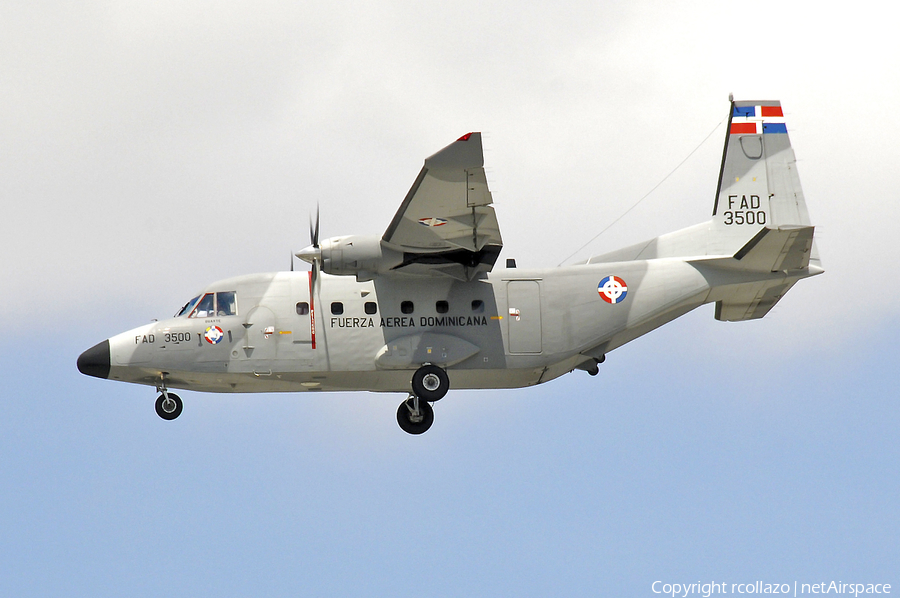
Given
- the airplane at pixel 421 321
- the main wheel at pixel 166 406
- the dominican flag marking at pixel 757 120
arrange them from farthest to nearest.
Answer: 1. the dominican flag marking at pixel 757 120
2. the main wheel at pixel 166 406
3. the airplane at pixel 421 321

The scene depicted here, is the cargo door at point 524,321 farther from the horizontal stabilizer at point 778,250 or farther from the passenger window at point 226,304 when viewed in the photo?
the passenger window at point 226,304

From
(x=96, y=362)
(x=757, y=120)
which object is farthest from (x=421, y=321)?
(x=757, y=120)

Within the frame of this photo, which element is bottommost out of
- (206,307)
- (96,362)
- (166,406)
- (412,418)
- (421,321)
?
(412,418)

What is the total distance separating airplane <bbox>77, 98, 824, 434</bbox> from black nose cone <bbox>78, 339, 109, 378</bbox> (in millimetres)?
24

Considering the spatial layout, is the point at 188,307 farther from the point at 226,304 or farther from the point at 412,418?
the point at 412,418

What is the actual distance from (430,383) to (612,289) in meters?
3.57

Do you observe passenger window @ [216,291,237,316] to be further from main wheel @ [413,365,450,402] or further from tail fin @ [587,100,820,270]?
tail fin @ [587,100,820,270]

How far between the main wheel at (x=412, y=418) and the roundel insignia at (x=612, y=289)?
3.64 meters

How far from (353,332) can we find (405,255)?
1688mm

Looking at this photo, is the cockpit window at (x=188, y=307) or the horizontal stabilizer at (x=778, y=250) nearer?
the horizontal stabilizer at (x=778, y=250)

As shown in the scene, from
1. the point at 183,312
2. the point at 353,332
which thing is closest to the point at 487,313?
the point at 353,332

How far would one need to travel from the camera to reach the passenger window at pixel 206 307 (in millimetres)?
19281

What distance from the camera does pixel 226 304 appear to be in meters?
19.3

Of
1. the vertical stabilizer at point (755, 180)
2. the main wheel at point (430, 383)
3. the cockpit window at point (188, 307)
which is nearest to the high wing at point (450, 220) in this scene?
the main wheel at point (430, 383)
